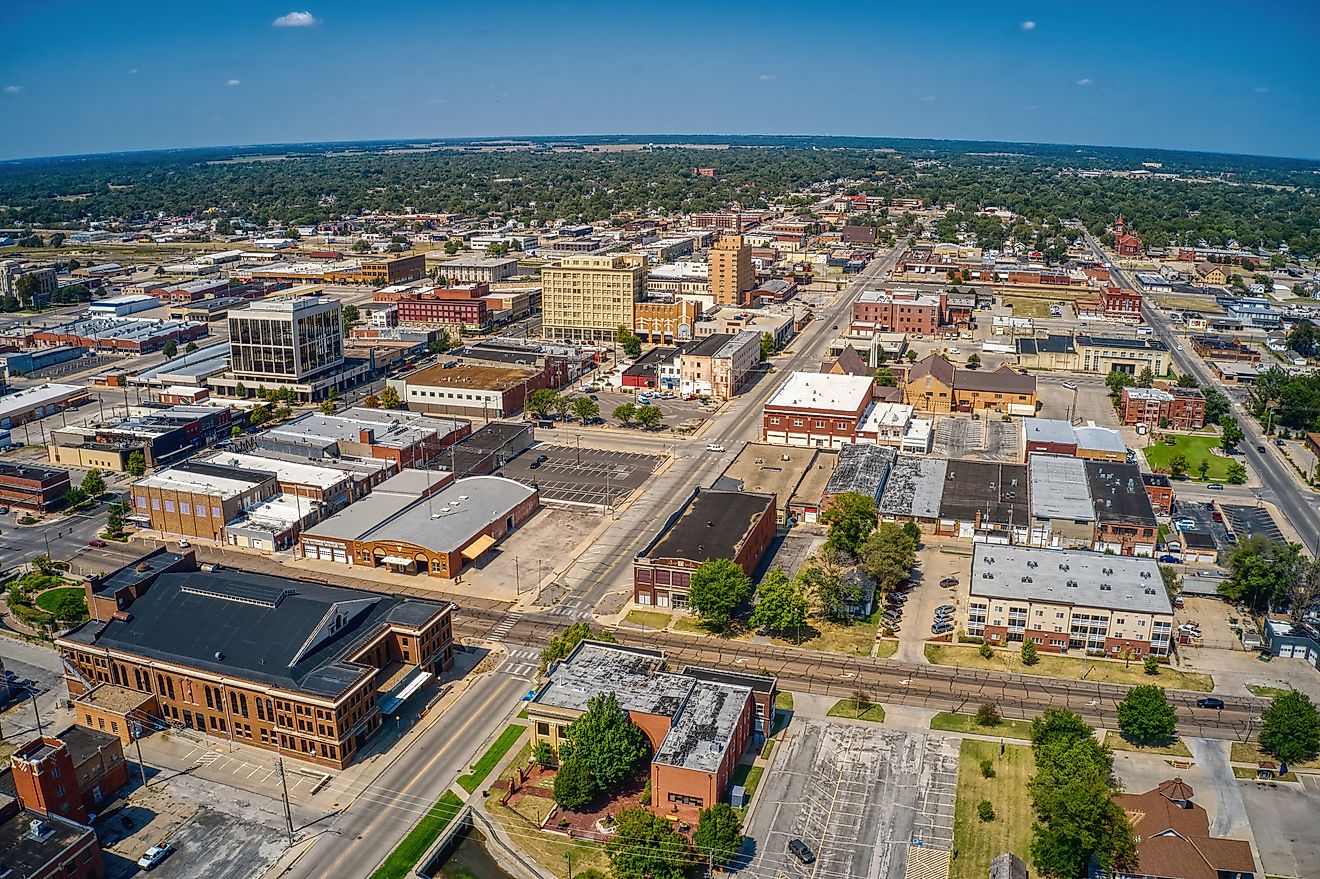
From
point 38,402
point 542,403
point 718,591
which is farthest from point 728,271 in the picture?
point 718,591

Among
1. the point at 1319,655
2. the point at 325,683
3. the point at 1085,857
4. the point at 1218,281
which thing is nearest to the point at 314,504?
the point at 325,683

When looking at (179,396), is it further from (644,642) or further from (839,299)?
(839,299)

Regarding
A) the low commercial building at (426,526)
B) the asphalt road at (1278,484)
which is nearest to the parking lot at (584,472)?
the low commercial building at (426,526)

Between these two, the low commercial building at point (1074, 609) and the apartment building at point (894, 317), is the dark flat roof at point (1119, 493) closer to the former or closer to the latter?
the low commercial building at point (1074, 609)

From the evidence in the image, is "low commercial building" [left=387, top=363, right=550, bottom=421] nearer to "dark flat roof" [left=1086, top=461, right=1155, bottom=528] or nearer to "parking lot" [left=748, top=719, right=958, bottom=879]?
"dark flat roof" [left=1086, top=461, right=1155, bottom=528]

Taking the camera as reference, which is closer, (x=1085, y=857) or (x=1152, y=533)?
(x=1085, y=857)

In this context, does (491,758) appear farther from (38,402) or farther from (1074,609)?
(38,402)
